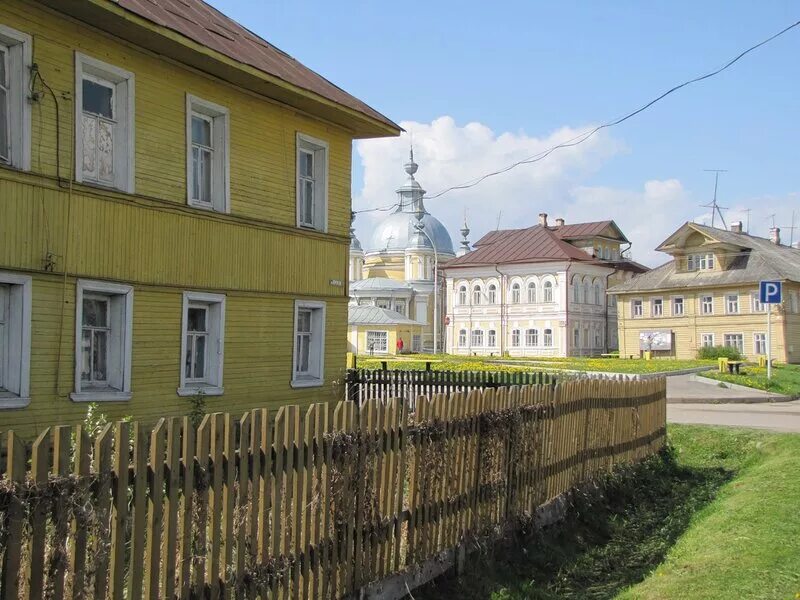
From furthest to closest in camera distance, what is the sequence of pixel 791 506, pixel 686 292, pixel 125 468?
pixel 686 292 → pixel 791 506 → pixel 125 468

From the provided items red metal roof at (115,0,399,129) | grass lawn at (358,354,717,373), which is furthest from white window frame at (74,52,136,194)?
grass lawn at (358,354,717,373)

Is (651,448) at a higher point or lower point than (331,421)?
lower

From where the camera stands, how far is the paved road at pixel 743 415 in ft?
61.2

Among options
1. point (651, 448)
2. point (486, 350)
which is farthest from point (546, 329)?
point (651, 448)

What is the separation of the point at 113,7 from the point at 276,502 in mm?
7775

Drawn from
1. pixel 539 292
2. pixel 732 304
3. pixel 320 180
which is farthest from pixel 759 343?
pixel 320 180

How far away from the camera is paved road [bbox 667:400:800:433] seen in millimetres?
18656

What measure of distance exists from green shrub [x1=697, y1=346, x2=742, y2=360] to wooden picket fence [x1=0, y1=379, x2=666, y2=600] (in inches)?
1789

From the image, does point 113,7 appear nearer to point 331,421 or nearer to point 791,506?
point 331,421

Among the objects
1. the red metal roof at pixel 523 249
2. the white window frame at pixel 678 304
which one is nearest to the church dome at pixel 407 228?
the red metal roof at pixel 523 249

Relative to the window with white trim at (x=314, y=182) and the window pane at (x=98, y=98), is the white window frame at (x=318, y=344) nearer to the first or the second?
the window with white trim at (x=314, y=182)

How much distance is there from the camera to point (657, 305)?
2315 inches

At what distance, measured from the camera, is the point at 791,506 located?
9039mm

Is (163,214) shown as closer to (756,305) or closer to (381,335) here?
(756,305)
